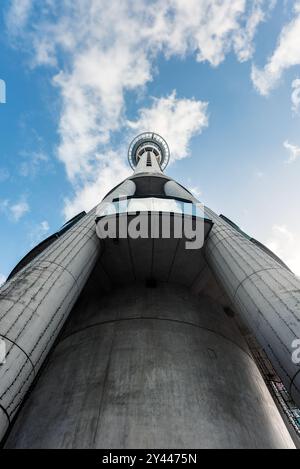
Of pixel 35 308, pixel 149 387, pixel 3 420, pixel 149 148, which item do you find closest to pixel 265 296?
pixel 149 387

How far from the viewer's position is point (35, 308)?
5656 mm

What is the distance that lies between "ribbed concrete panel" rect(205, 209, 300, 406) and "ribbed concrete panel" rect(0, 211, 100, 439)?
4.43m

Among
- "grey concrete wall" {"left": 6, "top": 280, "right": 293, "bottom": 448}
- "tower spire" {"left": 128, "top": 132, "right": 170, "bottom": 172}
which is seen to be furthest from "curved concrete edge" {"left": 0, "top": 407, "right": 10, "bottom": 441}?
"tower spire" {"left": 128, "top": 132, "right": 170, "bottom": 172}

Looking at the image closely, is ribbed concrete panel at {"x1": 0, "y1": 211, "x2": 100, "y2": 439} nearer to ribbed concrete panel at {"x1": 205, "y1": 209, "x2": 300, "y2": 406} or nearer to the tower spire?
ribbed concrete panel at {"x1": 205, "y1": 209, "x2": 300, "y2": 406}

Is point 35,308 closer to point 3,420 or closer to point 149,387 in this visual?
point 3,420

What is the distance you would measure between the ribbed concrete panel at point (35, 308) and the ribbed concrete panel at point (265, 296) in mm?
4434

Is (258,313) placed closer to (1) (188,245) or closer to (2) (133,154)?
(1) (188,245)

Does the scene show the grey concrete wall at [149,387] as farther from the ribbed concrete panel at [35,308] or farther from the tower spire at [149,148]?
the tower spire at [149,148]

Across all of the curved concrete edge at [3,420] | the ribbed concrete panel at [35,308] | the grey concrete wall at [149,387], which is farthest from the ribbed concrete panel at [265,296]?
the curved concrete edge at [3,420]

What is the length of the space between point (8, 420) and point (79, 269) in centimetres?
391

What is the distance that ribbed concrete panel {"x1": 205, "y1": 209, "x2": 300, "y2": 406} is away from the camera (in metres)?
5.07

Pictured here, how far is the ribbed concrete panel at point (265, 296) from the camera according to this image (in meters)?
5.07
